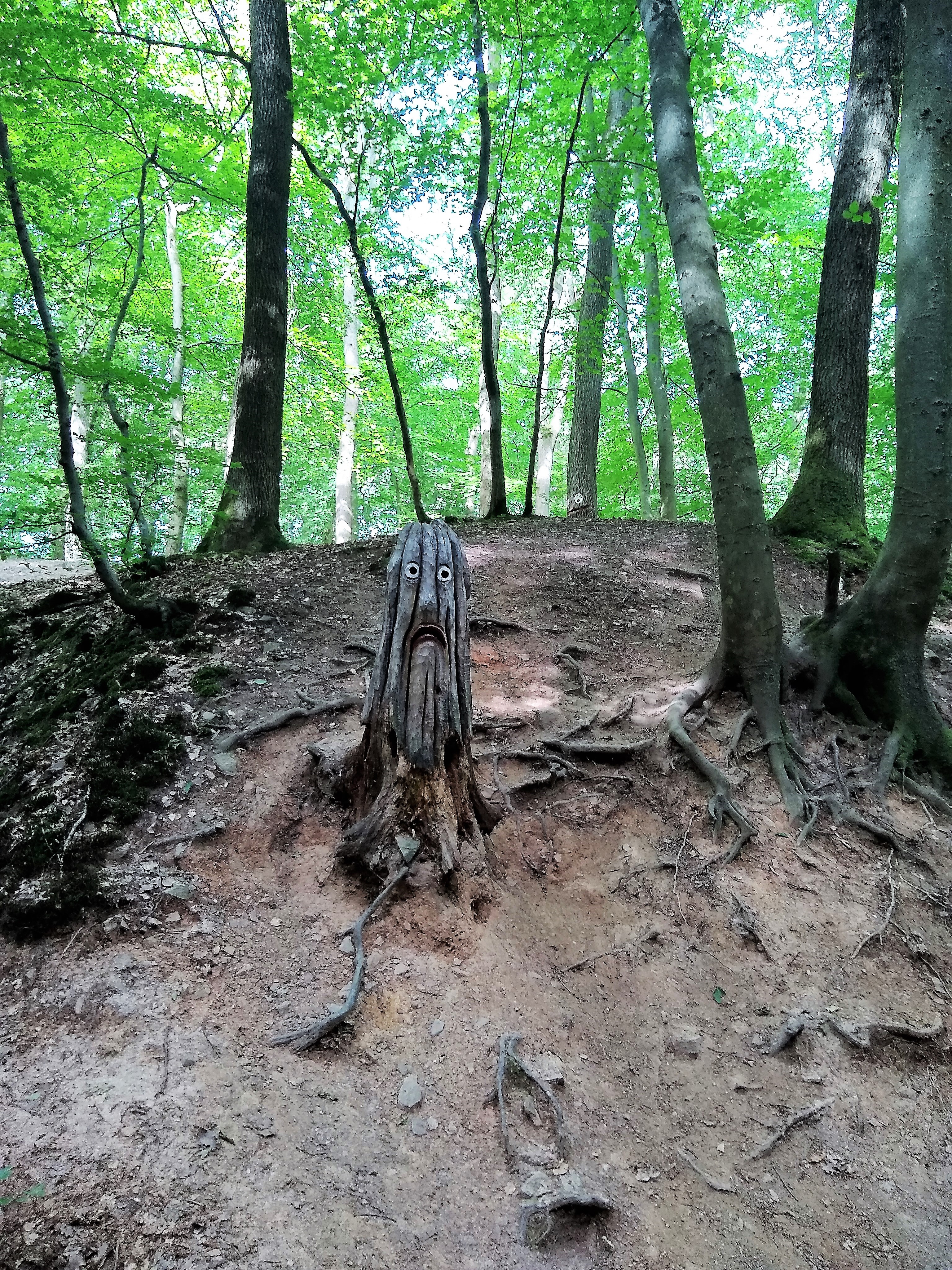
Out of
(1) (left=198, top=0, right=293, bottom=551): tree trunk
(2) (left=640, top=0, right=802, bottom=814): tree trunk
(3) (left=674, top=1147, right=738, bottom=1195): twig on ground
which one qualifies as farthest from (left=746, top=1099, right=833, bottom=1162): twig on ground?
(1) (left=198, top=0, right=293, bottom=551): tree trunk

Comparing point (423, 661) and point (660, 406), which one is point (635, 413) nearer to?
point (660, 406)

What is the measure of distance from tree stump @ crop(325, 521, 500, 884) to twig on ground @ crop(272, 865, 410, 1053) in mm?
256

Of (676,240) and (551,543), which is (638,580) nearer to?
(551,543)

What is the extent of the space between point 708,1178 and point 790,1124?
481mm

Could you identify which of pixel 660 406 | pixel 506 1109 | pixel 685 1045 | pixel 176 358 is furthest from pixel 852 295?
pixel 176 358

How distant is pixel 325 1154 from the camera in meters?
2.27

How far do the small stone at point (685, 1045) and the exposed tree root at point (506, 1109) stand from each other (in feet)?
2.42

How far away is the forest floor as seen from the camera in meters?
2.13

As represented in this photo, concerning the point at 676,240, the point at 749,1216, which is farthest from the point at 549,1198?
the point at 676,240

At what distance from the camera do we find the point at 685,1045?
3055mm

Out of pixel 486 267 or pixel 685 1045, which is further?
pixel 486 267

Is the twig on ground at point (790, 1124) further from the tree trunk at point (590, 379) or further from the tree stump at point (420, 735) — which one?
the tree trunk at point (590, 379)

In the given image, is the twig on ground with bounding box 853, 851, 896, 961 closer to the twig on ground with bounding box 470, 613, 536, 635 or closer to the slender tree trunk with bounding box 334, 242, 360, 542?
the twig on ground with bounding box 470, 613, 536, 635

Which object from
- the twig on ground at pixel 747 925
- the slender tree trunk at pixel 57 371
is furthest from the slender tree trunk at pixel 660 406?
the slender tree trunk at pixel 57 371
